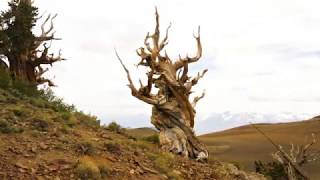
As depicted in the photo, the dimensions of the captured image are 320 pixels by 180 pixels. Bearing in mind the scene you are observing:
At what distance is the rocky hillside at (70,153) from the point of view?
14.7 m

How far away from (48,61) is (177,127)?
368 inches

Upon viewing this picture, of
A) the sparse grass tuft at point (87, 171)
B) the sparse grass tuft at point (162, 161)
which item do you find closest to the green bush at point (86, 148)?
the sparse grass tuft at point (87, 171)

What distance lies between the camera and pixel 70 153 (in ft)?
52.5

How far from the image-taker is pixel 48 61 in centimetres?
2898

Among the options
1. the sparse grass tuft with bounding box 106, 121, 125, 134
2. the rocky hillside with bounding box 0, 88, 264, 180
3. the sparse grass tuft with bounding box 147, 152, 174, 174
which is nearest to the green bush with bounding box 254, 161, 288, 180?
the rocky hillside with bounding box 0, 88, 264, 180

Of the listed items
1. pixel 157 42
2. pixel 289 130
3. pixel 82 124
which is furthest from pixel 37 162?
pixel 289 130

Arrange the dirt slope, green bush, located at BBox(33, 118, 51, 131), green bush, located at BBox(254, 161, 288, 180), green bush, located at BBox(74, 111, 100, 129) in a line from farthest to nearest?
the dirt slope, green bush, located at BBox(254, 161, 288, 180), green bush, located at BBox(74, 111, 100, 129), green bush, located at BBox(33, 118, 51, 131)

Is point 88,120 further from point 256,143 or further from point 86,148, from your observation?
point 256,143

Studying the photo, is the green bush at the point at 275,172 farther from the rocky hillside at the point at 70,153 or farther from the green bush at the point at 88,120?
the green bush at the point at 88,120

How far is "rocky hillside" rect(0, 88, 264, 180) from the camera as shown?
48.3ft

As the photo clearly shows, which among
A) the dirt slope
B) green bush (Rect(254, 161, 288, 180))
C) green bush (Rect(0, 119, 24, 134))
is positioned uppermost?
the dirt slope

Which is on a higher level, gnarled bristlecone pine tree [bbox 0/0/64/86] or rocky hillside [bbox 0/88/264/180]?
gnarled bristlecone pine tree [bbox 0/0/64/86]

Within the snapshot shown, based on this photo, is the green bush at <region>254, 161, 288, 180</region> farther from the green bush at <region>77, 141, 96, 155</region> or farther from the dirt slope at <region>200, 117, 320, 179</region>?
the dirt slope at <region>200, 117, 320, 179</region>

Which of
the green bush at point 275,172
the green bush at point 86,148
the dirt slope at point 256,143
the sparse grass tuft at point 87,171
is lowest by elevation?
the green bush at point 275,172
